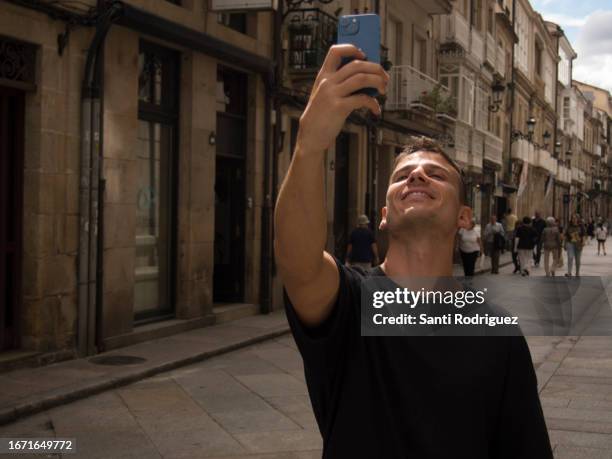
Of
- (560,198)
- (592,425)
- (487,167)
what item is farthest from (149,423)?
(560,198)

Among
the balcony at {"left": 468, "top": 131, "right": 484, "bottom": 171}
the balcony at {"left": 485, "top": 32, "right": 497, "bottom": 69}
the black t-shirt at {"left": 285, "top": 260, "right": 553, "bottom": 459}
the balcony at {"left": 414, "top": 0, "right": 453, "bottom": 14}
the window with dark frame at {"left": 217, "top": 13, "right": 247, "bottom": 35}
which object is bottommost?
the black t-shirt at {"left": 285, "top": 260, "right": 553, "bottom": 459}

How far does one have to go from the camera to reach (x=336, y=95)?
1.55 metres

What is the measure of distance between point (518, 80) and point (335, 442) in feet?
144

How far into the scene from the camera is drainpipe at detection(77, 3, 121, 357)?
1012 cm

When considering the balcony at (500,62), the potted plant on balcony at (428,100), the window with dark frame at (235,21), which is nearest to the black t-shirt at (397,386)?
the window with dark frame at (235,21)

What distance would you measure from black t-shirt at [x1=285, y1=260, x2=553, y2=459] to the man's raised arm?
0.18 ft

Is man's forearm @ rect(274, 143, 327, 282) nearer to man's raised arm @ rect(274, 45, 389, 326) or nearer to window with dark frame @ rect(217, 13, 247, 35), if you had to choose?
man's raised arm @ rect(274, 45, 389, 326)

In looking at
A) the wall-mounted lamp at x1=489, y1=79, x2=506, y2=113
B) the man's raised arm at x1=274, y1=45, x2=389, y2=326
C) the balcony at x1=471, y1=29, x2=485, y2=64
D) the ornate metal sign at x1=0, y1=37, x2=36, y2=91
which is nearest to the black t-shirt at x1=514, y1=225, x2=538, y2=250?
the wall-mounted lamp at x1=489, y1=79, x2=506, y2=113

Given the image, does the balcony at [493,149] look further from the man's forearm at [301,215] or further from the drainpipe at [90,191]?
the man's forearm at [301,215]

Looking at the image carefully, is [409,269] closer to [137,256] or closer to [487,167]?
[137,256]

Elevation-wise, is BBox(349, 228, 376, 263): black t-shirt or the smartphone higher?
the smartphone

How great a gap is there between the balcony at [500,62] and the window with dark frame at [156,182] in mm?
25541

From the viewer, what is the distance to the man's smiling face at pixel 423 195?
1.92 m

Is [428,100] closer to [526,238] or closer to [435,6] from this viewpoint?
[435,6]
